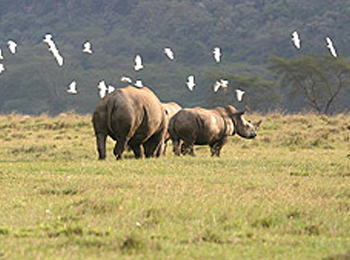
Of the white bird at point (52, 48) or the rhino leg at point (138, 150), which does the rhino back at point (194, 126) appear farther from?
the white bird at point (52, 48)

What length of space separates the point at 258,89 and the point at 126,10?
47457 millimetres

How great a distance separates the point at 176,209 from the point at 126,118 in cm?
605

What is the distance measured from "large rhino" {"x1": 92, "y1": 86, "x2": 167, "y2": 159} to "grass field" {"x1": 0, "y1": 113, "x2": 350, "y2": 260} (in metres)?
0.74

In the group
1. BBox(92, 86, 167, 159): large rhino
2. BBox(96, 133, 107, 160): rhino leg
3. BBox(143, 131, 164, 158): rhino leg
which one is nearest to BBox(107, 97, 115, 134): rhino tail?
BBox(92, 86, 167, 159): large rhino

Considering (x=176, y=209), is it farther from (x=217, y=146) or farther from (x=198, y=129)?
(x=217, y=146)

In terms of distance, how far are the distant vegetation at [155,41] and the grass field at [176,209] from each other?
47.9 meters

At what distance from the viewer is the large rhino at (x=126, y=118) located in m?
13.8

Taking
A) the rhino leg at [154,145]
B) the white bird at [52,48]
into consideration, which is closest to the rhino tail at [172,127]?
the rhino leg at [154,145]

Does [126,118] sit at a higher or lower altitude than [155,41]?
higher

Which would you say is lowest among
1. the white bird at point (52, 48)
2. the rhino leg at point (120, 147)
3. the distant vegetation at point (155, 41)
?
the distant vegetation at point (155, 41)

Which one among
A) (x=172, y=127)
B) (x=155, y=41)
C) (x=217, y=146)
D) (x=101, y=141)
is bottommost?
(x=155, y=41)

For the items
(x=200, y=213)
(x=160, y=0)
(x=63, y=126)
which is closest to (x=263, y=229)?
(x=200, y=213)

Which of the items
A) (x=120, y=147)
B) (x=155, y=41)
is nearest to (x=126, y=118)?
(x=120, y=147)

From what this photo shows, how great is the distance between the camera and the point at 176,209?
7855 millimetres
